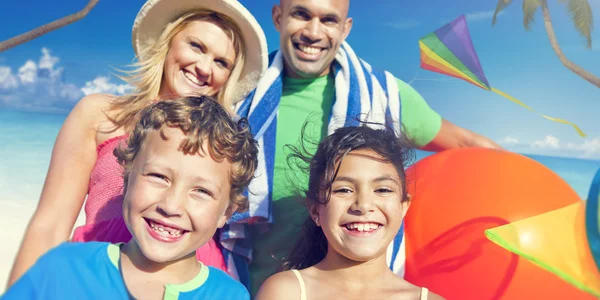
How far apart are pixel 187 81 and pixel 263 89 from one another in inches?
16.2

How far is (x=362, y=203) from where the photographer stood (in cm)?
192

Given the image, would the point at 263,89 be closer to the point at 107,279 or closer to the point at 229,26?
the point at 229,26

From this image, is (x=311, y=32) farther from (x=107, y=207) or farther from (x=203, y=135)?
(x=107, y=207)

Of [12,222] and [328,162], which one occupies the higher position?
[12,222]

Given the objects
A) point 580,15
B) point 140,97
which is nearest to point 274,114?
point 140,97

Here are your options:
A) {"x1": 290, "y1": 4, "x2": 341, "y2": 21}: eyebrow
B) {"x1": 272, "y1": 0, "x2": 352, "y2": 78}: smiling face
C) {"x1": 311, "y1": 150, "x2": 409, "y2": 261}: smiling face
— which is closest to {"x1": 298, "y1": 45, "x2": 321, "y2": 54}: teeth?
{"x1": 272, "y1": 0, "x2": 352, "y2": 78}: smiling face

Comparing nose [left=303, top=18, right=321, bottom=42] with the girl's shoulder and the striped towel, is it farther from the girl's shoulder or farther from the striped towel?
the girl's shoulder

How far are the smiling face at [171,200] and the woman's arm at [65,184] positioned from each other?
605 mm

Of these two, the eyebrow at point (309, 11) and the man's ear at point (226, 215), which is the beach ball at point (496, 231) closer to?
the man's ear at point (226, 215)

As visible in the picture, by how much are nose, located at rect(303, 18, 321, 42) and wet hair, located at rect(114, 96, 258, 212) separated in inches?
34.5

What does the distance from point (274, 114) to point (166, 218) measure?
1.15 m

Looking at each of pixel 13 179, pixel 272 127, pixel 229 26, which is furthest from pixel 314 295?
pixel 13 179

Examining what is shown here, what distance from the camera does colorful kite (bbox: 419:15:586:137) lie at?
3207 millimetres

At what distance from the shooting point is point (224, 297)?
1.73 metres
